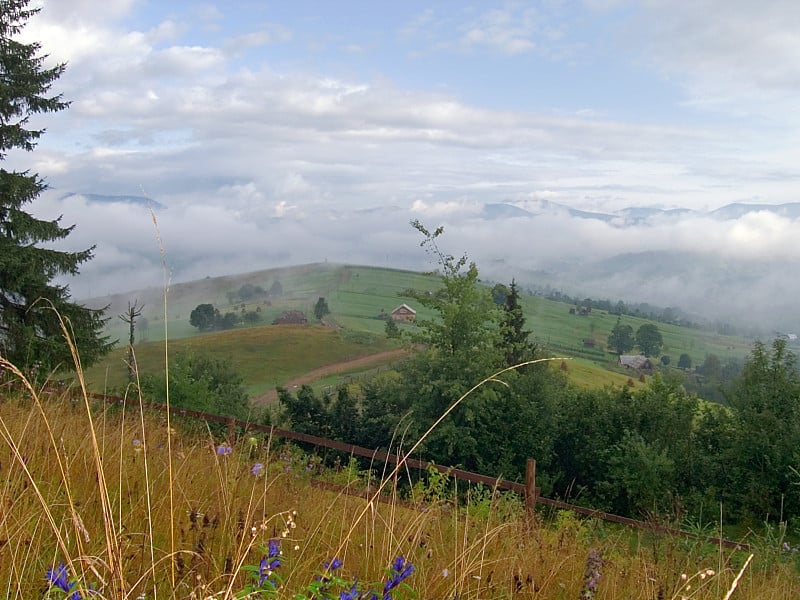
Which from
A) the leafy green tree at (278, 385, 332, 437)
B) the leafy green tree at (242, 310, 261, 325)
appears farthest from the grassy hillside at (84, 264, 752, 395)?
the leafy green tree at (278, 385, 332, 437)

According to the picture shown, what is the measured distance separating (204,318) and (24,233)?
4783 inches

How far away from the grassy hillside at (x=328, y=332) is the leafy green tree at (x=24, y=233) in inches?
1655

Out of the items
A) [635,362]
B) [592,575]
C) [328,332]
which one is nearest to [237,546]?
[592,575]

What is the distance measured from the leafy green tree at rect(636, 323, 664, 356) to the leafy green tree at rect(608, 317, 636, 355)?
2.68 m

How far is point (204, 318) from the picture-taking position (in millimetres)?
135000

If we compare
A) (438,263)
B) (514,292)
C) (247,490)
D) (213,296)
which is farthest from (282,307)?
(247,490)

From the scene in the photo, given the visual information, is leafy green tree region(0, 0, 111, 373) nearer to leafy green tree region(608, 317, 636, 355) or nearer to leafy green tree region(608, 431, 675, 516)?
leafy green tree region(608, 431, 675, 516)

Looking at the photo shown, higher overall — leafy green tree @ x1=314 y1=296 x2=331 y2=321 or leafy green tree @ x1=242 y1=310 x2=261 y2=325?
leafy green tree @ x1=314 y1=296 x2=331 y2=321

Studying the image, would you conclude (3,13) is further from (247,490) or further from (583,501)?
(583,501)

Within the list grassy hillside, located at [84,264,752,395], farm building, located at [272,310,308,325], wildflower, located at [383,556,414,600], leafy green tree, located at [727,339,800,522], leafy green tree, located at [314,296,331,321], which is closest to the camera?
wildflower, located at [383,556,414,600]

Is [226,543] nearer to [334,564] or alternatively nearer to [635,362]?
[334,564]

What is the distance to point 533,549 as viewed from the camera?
3531 mm

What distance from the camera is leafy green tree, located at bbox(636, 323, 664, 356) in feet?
428

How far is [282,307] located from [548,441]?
13346 cm
